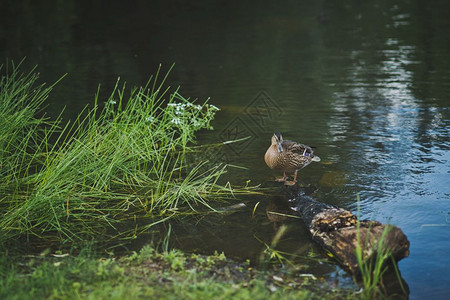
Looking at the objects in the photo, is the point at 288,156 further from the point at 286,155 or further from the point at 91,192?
the point at 91,192

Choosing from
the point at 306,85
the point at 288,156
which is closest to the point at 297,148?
the point at 288,156

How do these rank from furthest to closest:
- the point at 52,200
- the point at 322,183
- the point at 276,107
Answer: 1. the point at 276,107
2. the point at 322,183
3. the point at 52,200

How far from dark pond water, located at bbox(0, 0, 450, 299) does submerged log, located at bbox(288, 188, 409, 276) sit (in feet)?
0.45

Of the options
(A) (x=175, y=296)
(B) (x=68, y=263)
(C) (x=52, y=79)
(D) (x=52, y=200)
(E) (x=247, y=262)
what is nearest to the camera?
(A) (x=175, y=296)

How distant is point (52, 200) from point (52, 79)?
308 inches

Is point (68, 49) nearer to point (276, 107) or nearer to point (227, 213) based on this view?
point (276, 107)

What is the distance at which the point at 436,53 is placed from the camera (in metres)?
14.8

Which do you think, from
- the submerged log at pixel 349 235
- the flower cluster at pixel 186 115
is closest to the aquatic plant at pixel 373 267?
the submerged log at pixel 349 235

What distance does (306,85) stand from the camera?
11.9 m

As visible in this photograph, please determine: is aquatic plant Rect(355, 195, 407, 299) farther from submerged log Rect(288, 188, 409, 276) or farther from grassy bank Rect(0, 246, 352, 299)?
grassy bank Rect(0, 246, 352, 299)

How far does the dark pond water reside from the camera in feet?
18.2

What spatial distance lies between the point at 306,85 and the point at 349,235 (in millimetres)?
7517

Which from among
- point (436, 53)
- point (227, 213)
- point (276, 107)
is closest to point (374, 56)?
point (436, 53)

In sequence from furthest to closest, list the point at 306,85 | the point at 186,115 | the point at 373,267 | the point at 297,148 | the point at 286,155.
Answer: the point at 306,85 → the point at 186,115 → the point at 297,148 → the point at 286,155 → the point at 373,267
